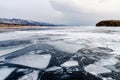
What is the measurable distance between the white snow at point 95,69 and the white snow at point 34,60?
0.69 m

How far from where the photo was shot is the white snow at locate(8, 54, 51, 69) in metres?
3.10

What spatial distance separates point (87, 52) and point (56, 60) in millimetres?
844

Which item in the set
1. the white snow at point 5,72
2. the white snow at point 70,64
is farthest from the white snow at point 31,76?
the white snow at point 70,64

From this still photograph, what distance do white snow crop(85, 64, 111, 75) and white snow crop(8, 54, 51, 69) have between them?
0.69m

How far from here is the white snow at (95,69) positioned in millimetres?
2811

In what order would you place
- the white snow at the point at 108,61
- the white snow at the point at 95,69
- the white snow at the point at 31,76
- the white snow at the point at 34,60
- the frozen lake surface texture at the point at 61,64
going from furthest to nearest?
the white snow at the point at 108,61 → the white snow at the point at 34,60 → the white snow at the point at 95,69 → the frozen lake surface texture at the point at 61,64 → the white snow at the point at 31,76

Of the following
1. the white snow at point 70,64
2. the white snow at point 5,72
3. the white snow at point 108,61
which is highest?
the white snow at point 108,61

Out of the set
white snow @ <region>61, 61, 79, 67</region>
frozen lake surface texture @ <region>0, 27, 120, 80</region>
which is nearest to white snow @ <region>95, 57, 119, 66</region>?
frozen lake surface texture @ <region>0, 27, 120, 80</region>

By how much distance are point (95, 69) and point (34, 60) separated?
3.53 ft

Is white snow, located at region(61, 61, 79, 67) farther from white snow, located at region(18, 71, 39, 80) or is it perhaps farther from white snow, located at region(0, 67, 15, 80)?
white snow, located at region(0, 67, 15, 80)

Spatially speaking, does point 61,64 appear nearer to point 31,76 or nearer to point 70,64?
point 70,64

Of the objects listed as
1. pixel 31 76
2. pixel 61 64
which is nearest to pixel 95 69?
pixel 61 64

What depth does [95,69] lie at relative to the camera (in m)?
2.94

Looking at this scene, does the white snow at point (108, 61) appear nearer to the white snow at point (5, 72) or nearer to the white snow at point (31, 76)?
the white snow at point (31, 76)
